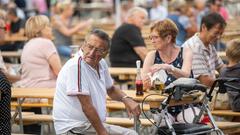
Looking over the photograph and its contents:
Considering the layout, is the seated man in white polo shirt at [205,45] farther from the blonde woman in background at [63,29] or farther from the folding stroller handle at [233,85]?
the blonde woman in background at [63,29]

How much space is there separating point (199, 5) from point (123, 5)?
2100 millimetres

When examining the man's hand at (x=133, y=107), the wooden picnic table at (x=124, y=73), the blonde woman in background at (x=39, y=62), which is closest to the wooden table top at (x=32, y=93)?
the blonde woman in background at (x=39, y=62)

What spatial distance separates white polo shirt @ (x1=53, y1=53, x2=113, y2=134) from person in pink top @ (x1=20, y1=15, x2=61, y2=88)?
2.73 metres

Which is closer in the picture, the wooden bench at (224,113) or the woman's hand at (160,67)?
the woman's hand at (160,67)

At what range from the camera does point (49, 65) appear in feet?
32.2

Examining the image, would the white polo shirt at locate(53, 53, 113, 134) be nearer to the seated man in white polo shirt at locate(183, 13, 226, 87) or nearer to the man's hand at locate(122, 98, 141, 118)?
the man's hand at locate(122, 98, 141, 118)

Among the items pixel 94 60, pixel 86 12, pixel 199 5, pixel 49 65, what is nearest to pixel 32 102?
pixel 49 65

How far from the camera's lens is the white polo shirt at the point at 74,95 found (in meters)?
6.86

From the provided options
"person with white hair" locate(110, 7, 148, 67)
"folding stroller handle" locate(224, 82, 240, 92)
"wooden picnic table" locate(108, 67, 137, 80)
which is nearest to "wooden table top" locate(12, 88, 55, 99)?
"folding stroller handle" locate(224, 82, 240, 92)

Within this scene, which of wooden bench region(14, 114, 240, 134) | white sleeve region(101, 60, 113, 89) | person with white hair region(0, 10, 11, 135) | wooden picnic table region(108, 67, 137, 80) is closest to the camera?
person with white hair region(0, 10, 11, 135)

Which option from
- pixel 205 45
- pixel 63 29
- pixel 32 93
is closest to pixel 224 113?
pixel 205 45

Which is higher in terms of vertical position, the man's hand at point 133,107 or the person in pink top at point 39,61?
the person in pink top at point 39,61

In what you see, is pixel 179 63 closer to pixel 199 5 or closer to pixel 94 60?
pixel 94 60

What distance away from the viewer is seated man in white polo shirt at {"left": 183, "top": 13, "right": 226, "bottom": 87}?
345 inches
